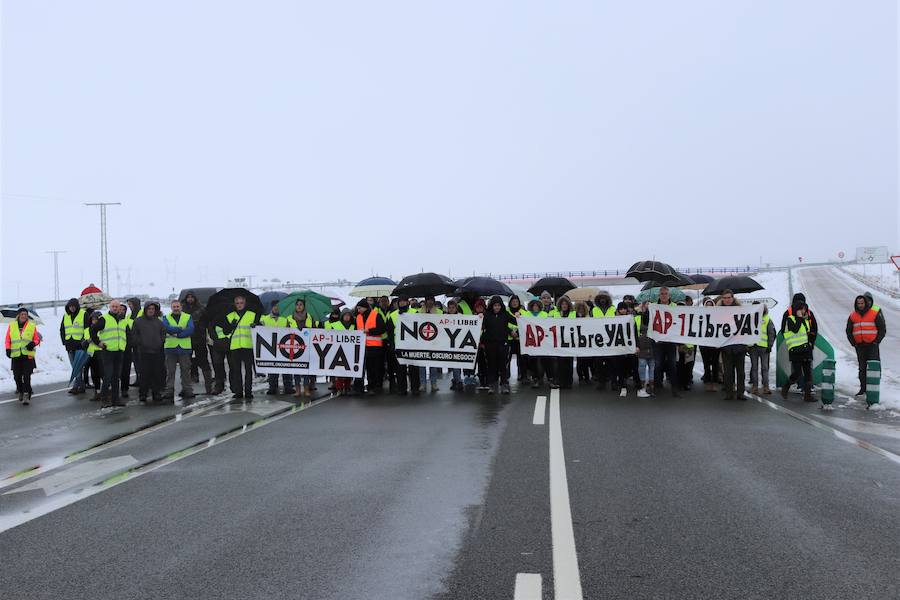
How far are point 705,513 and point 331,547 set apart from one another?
9.63 feet

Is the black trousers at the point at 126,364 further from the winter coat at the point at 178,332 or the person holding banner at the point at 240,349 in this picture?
the person holding banner at the point at 240,349

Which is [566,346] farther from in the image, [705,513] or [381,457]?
[705,513]

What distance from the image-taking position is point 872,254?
8550 cm

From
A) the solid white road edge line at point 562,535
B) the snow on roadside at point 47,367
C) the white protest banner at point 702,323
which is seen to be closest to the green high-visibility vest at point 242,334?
the snow on roadside at point 47,367

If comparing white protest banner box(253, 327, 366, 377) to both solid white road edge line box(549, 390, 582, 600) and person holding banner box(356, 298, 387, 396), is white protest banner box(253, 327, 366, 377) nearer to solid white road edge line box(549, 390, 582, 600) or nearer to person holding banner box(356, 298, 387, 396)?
person holding banner box(356, 298, 387, 396)

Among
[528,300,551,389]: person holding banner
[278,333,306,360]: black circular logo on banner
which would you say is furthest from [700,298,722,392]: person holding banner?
[278,333,306,360]: black circular logo on banner

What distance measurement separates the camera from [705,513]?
19.9ft

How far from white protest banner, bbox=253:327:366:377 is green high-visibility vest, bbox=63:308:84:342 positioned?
3.42m

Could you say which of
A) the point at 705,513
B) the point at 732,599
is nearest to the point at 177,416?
the point at 705,513

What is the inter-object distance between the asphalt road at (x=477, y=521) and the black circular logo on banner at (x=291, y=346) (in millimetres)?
5394

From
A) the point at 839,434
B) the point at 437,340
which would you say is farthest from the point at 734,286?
the point at 839,434

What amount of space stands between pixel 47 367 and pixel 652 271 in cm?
1800

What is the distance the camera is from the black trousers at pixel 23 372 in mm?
14570

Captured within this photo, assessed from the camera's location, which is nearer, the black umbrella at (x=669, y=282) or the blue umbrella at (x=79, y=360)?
the blue umbrella at (x=79, y=360)
